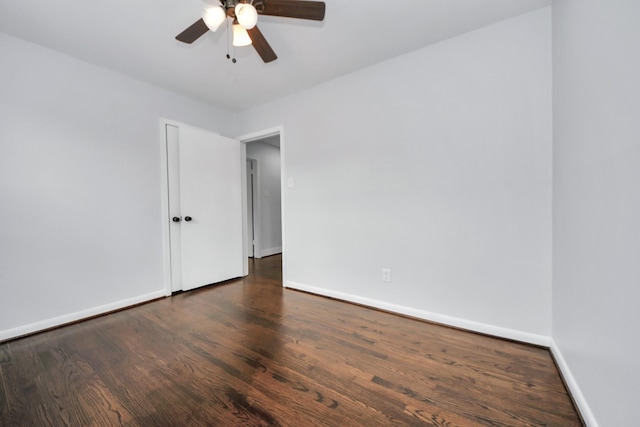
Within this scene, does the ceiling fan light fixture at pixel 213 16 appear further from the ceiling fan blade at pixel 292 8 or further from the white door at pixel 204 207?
the white door at pixel 204 207

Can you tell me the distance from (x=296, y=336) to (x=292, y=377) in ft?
1.59

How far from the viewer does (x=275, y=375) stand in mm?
1500

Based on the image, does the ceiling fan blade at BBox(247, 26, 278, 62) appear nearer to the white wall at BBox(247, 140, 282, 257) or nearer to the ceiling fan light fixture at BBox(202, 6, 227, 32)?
the ceiling fan light fixture at BBox(202, 6, 227, 32)

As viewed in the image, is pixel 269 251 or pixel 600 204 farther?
pixel 269 251

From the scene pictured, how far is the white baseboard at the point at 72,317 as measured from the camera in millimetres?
1981

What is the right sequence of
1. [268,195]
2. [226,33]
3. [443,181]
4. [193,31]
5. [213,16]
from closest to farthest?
[213,16], [193,31], [226,33], [443,181], [268,195]

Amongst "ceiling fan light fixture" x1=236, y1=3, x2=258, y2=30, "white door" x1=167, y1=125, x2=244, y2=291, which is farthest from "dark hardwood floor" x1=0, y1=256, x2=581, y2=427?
"ceiling fan light fixture" x1=236, y1=3, x2=258, y2=30

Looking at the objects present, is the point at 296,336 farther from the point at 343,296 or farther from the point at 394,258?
the point at 394,258

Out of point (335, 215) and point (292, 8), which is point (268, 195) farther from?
point (292, 8)

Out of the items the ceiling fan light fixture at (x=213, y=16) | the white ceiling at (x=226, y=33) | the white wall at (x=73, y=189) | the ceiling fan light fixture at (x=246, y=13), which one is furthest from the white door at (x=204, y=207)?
the ceiling fan light fixture at (x=246, y=13)

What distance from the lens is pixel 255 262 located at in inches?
185

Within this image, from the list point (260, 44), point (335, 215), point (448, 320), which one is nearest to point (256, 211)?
point (335, 215)

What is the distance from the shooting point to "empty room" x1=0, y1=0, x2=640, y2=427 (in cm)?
120

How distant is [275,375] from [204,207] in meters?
2.37
